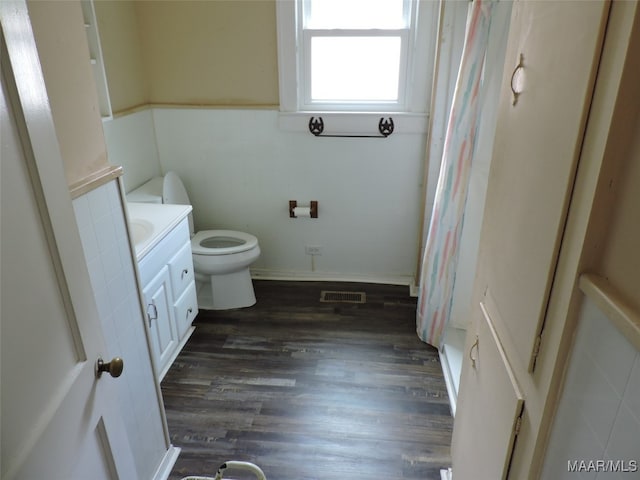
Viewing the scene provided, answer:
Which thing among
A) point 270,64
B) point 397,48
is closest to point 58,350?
point 270,64

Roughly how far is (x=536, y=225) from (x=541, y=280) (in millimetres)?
121

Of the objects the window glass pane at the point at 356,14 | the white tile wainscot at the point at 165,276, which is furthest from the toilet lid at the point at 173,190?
the window glass pane at the point at 356,14

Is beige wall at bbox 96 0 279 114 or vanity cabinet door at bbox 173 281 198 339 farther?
beige wall at bbox 96 0 279 114

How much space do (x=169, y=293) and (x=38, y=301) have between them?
1574 millimetres

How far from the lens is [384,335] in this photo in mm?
2750

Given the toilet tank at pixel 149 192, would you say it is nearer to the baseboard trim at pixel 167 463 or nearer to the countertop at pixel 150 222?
the countertop at pixel 150 222

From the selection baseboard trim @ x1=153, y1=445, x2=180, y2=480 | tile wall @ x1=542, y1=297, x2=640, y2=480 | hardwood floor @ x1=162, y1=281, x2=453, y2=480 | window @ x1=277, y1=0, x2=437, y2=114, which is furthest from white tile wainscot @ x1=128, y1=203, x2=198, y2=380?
tile wall @ x1=542, y1=297, x2=640, y2=480

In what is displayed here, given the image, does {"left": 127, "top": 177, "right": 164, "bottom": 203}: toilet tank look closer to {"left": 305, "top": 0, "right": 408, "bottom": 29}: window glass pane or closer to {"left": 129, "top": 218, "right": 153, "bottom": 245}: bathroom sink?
{"left": 129, "top": 218, "right": 153, "bottom": 245}: bathroom sink

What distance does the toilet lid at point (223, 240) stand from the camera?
295cm

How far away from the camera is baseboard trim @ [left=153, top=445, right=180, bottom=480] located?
1849 millimetres

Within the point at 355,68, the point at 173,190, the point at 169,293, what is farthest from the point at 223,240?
the point at 355,68

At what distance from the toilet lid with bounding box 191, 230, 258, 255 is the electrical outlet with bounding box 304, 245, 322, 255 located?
43 centimetres

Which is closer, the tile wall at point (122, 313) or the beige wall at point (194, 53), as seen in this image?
the tile wall at point (122, 313)

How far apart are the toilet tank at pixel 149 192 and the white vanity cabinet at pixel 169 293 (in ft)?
1.37
